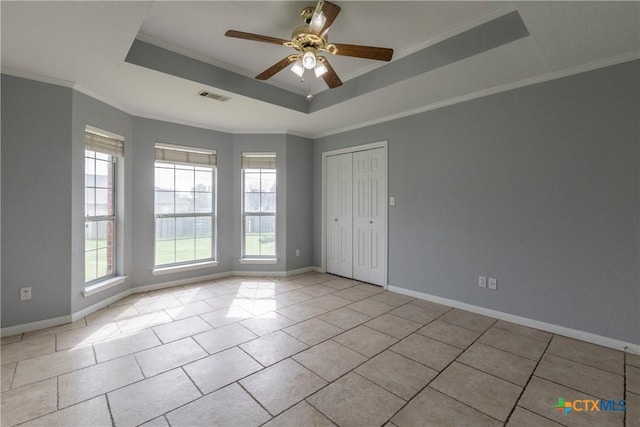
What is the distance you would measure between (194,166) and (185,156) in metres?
0.20

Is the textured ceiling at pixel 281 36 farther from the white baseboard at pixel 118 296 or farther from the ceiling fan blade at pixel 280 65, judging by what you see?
the white baseboard at pixel 118 296

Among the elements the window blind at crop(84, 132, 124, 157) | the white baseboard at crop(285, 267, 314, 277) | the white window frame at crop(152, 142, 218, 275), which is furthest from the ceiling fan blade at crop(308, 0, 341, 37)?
the white baseboard at crop(285, 267, 314, 277)

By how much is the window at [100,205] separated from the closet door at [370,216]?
10.8 ft

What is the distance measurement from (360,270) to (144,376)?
3.16m

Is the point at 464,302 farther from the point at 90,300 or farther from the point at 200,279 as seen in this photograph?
the point at 90,300

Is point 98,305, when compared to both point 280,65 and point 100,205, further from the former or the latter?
point 280,65

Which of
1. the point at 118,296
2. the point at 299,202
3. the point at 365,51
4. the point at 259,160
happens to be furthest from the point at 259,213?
the point at 365,51

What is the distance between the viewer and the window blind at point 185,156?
415 cm

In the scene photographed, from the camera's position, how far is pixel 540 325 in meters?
2.83

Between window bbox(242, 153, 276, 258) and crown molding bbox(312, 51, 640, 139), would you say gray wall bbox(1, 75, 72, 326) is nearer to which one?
window bbox(242, 153, 276, 258)

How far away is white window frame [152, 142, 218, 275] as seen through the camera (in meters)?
4.16

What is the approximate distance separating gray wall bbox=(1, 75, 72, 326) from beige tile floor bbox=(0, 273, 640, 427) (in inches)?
13.3

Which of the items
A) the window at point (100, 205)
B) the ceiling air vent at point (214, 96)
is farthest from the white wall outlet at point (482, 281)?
the window at point (100, 205)

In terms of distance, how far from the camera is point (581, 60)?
8.14ft
